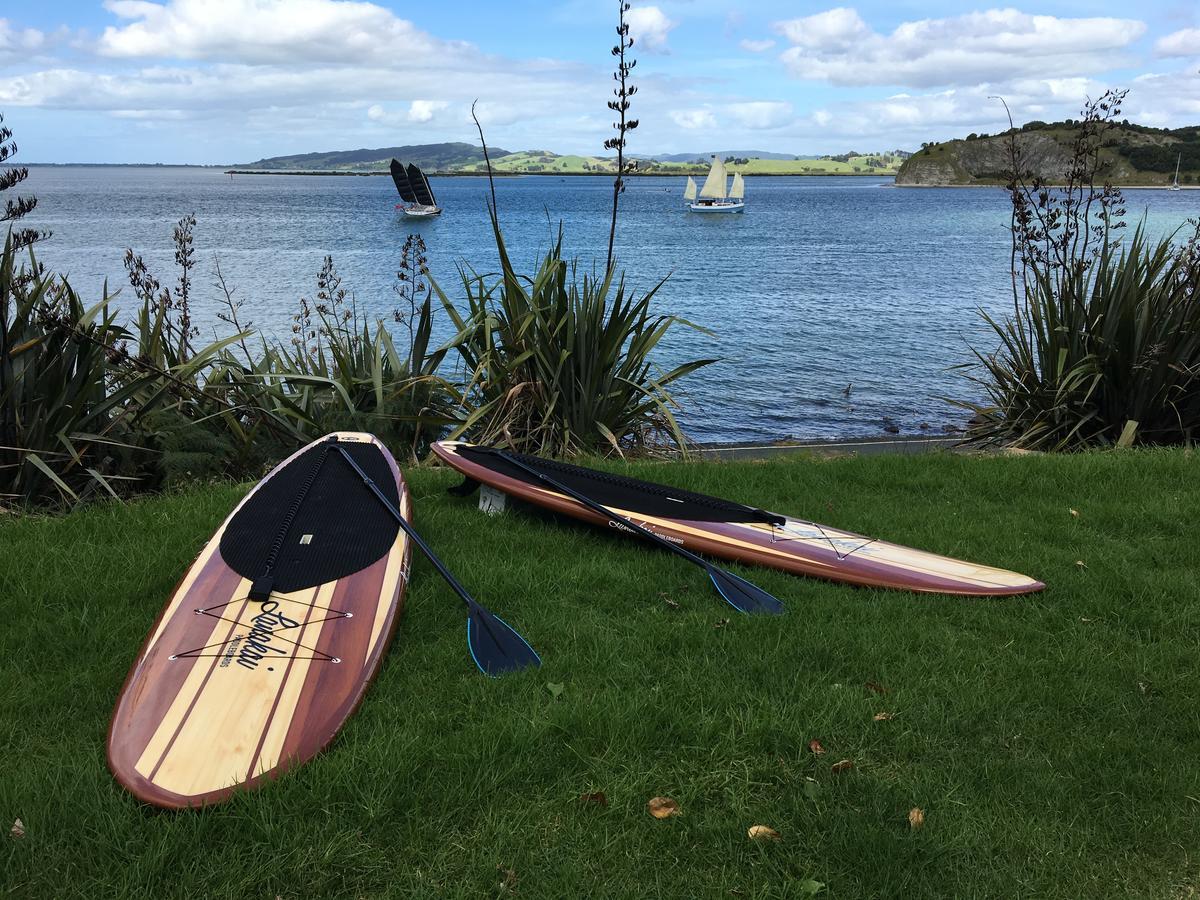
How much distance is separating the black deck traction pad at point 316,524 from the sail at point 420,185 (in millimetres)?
55888

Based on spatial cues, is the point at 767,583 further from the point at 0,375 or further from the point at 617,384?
the point at 0,375

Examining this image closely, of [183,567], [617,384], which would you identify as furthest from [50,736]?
[617,384]

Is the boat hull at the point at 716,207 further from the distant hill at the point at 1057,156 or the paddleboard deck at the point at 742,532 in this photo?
the paddleboard deck at the point at 742,532

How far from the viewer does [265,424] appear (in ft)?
20.1

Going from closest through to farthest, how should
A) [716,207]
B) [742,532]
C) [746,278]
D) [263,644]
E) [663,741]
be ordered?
[663,741] → [263,644] → [742,532] → [746,278] → [716,207]

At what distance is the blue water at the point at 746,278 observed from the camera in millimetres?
13719

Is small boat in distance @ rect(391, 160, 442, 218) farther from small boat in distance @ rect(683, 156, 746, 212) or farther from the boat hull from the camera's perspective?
small boat in distance @ rect(683, 156, 746, 212)

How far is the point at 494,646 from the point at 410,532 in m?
0.81

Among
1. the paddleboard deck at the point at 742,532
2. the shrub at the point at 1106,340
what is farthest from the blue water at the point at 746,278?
the paddleboard deck at the point at 742,532

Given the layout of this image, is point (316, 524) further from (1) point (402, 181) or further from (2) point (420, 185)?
(1) point (402, 181)

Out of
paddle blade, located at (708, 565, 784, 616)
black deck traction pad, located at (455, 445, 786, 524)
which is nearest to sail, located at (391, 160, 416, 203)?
black deck traction pad, located at (455, 445, 786, 524)

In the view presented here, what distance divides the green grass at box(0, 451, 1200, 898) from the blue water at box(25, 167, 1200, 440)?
15.2 feet

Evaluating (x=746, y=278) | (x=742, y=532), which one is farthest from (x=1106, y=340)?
(x=746, y=278)

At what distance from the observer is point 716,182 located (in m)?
71.6
